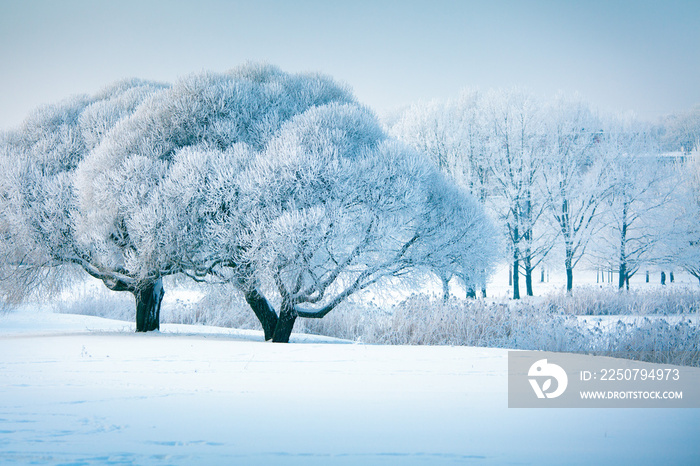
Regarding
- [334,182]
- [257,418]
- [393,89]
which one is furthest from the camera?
[393,89]

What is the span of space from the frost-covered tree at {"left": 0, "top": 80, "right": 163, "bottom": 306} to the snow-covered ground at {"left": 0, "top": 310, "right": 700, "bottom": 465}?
180 inches

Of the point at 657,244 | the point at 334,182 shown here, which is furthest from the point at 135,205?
the point at 657,244

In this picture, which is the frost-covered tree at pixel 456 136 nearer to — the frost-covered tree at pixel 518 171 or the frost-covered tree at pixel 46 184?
the frost-covered tree at pixel 518 171

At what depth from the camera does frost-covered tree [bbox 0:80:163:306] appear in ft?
29.3

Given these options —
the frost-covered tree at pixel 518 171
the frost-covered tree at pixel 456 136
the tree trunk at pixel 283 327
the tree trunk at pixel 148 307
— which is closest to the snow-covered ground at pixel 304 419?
the tree trunk at pixel 283 327

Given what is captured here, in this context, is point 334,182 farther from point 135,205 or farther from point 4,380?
point 4,380

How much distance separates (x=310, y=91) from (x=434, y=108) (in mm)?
10620

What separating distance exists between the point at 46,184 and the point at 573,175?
16825mm

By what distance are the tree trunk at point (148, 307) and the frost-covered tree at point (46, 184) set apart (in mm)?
721

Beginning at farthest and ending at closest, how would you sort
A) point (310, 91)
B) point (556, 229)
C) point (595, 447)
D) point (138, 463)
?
point (556, 229) < point (310, 91) < point (595, 447) < point (138, 463)

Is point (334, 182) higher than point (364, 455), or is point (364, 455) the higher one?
point (334, 182)

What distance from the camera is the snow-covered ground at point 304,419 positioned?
2688 millimetres

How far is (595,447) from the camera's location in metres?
2.84

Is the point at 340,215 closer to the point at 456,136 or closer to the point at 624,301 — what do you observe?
the point at 624,301
